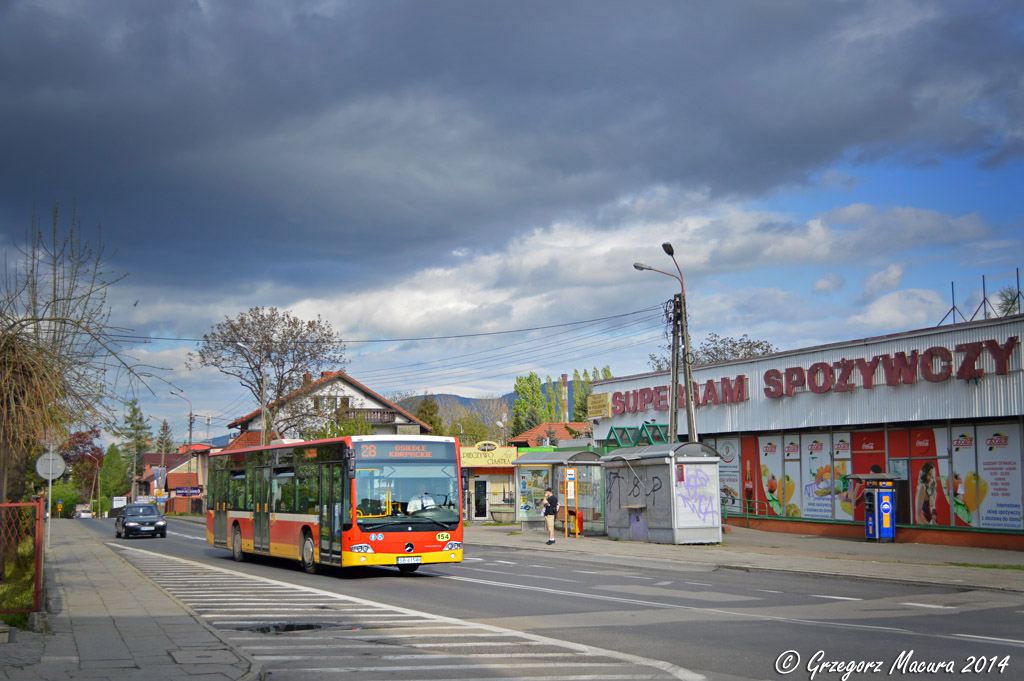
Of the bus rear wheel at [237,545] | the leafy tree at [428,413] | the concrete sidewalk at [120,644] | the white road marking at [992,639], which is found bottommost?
the bus rear wheel at [237,545]

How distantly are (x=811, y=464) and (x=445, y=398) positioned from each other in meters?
121

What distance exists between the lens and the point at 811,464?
3356 centimetres

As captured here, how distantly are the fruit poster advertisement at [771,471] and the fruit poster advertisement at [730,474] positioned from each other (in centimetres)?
139

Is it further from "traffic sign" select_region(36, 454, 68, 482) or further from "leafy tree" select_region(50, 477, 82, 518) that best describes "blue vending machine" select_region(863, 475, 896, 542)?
"leafy tree" select_region(50, 477, 82, 518)

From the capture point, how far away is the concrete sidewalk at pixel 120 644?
339 inches

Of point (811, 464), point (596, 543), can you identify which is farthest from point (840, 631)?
point (811, 464)

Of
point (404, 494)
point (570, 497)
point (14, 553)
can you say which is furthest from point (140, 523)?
point (14, 553)

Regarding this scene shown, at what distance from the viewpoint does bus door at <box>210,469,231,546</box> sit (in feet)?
90.8

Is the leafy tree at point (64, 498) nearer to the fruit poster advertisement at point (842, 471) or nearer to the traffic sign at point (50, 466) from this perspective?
the traffic sign at point (50, 466)

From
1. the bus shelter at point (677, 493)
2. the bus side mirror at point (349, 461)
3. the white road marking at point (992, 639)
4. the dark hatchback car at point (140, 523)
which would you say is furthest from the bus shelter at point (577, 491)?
the white road marking at point (992, 639)

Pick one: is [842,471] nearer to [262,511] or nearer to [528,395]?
[262,511]

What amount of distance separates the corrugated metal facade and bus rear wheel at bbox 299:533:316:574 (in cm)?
1872

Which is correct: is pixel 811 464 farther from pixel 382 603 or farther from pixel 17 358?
pixel 17 358

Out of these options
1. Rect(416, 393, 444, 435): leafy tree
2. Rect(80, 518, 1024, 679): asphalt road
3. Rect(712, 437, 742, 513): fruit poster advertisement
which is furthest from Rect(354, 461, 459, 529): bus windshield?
Rect(416, 393, 444, 435): leafy tree
